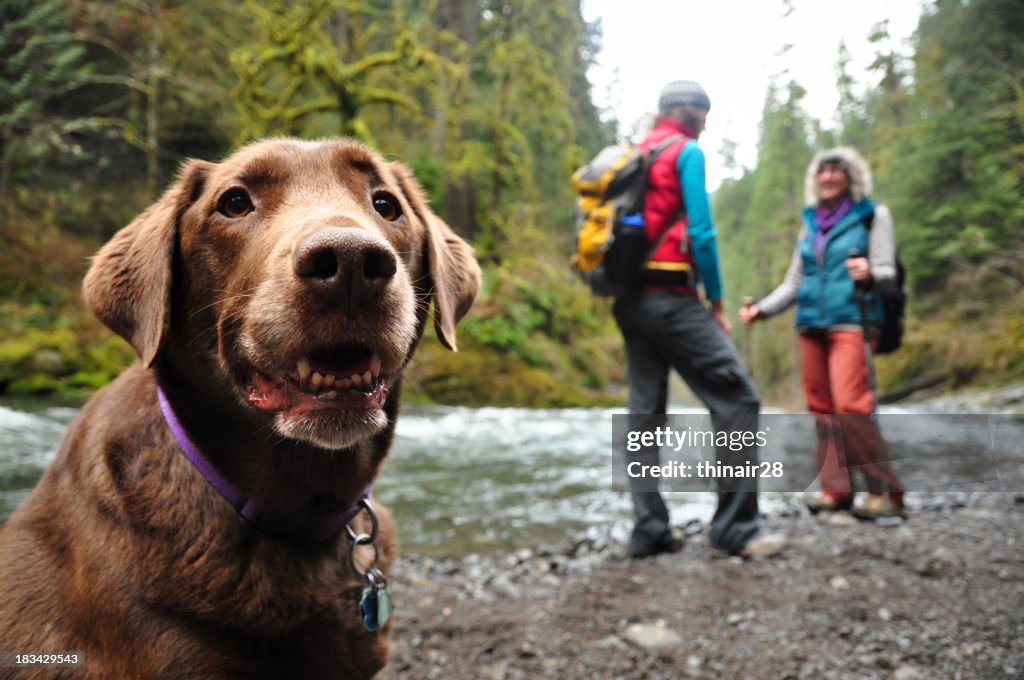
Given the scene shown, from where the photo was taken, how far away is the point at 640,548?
4070 millimetres

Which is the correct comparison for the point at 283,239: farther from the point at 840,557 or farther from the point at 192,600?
the point at 840,557

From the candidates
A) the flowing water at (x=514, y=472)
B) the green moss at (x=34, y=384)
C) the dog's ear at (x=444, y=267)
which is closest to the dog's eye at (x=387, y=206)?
the dog's ear at (x=444, y=267)

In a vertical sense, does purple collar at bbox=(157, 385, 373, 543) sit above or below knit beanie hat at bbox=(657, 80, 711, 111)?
below

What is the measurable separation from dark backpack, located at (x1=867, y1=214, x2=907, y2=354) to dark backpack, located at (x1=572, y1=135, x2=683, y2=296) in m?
1.94

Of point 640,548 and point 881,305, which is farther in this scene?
point 881,305

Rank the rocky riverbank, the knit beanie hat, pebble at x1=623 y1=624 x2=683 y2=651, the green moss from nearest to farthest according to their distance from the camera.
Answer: the rocky riverbank → pebble at x1=623 y1=624 x2=683 y2=651 → the knit beanie hat → the green moss

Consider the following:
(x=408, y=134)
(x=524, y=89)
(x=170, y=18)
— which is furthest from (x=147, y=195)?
(x=524, y=89)

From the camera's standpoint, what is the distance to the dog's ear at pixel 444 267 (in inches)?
89.3

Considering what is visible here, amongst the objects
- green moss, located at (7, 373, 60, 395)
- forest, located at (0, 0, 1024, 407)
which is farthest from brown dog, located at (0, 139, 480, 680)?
green moss, located at (7, 373, 60, 395)

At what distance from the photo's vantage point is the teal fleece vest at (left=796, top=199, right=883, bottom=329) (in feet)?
15.2

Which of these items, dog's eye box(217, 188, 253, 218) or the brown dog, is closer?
the brown dog

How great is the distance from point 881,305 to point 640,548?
266 cm

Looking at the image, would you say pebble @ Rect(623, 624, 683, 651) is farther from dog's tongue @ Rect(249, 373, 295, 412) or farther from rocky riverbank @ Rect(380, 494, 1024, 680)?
dog's tongue @ Rect(249, 373, 295, 412)

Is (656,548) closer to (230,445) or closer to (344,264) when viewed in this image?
(230,445)
